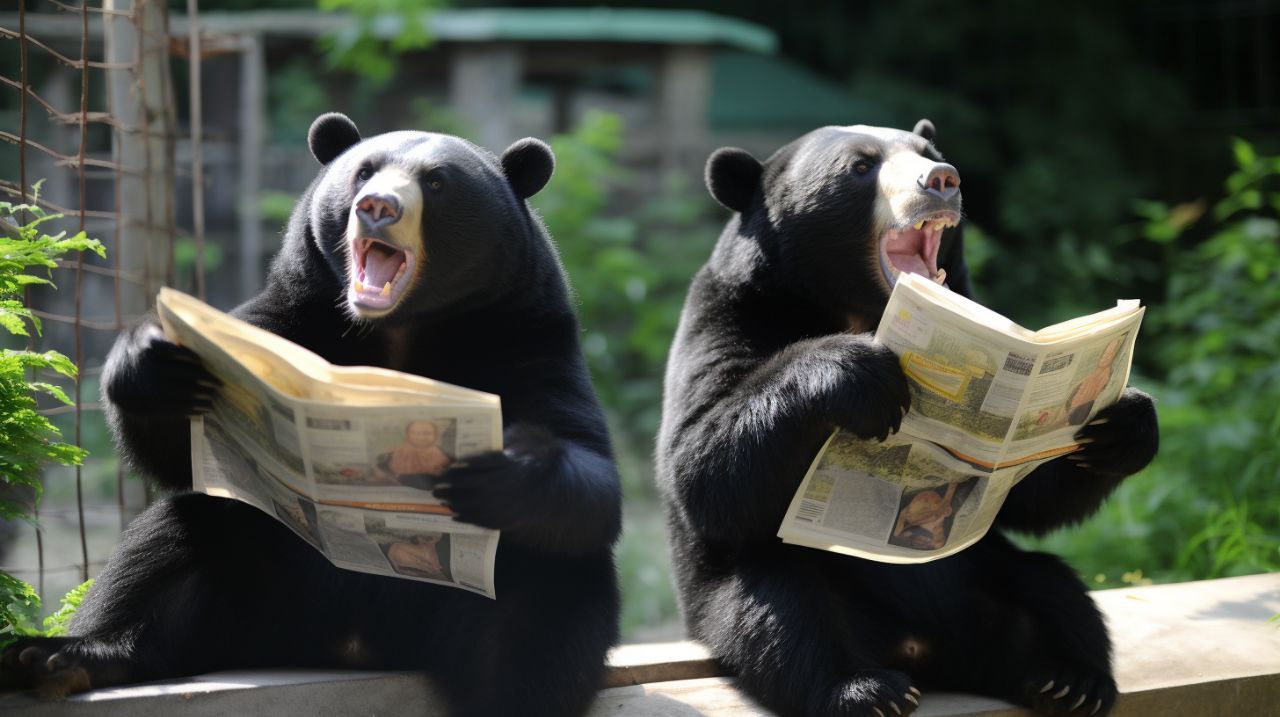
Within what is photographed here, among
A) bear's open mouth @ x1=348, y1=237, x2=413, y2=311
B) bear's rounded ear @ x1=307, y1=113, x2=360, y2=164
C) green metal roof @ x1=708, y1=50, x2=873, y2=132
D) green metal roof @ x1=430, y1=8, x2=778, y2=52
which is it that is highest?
bear's rounded ear @ x1=307, y1=113, x2=360, y2=164

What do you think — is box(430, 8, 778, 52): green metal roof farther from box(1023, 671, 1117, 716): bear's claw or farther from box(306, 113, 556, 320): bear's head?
box(1023, 671, 1117, 716): bear's claw

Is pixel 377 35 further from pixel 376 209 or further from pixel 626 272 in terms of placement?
pixel 376 209

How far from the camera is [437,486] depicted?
2.29m

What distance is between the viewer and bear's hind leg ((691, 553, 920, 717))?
8.66ft

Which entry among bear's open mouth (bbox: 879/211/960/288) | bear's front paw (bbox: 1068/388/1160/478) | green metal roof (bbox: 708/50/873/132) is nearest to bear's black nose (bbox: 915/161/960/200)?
bear's open mouth (bbox: 879/211/960/288)

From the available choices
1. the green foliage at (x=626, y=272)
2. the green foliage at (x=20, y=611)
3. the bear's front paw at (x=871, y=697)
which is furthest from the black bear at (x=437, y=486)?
the green foliage at (x=626, y=272)

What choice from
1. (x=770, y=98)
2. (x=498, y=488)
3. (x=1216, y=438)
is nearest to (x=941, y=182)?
(x=498, y=488)

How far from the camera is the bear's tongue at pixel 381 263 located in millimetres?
2713

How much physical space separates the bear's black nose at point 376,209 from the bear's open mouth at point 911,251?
4.16ft

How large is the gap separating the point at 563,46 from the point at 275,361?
913 cm

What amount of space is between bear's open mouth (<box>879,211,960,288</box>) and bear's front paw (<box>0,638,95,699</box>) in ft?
6.77

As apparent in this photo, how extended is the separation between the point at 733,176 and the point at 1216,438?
9.66ft

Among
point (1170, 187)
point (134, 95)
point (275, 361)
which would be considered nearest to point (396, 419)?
point (275, 361)

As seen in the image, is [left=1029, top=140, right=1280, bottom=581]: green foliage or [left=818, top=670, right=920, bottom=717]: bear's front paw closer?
[left=818, top=670, right=920, bottom=717]: bear's front paw
